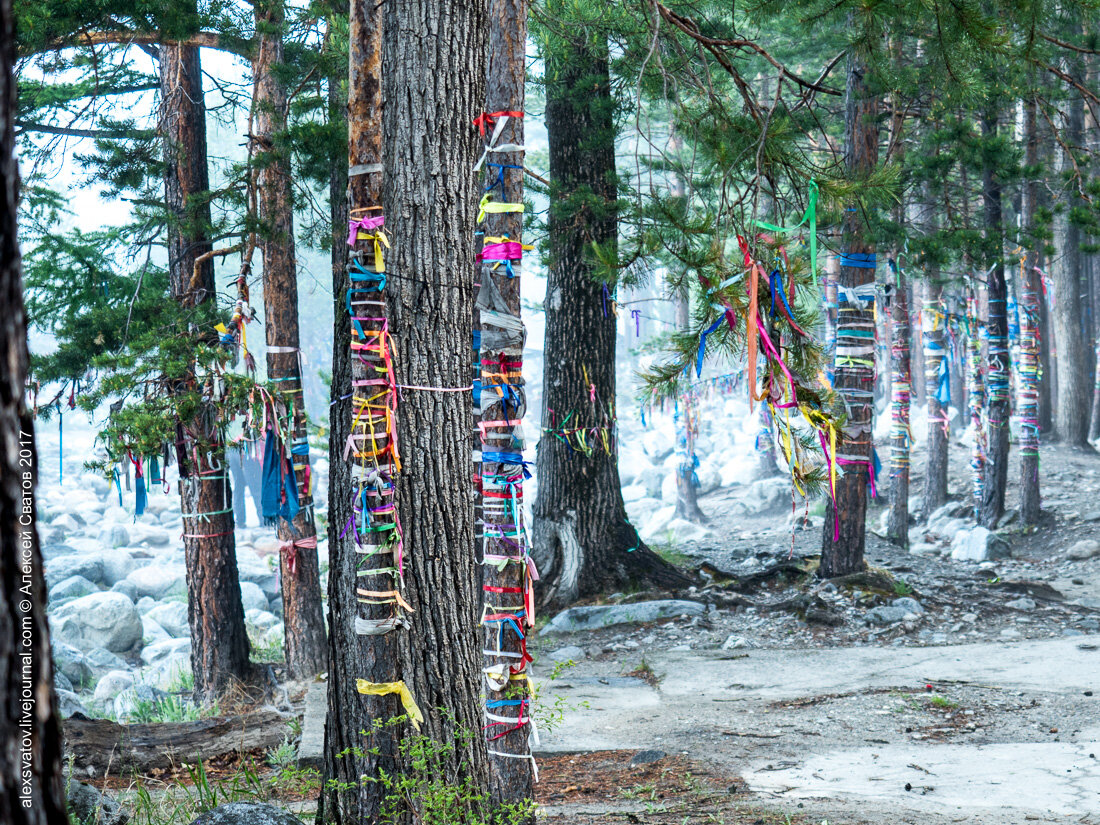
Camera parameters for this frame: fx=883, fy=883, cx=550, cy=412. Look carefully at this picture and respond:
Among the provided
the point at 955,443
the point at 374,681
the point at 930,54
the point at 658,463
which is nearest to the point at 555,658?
the point at 374,681

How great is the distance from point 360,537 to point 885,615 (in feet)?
22.0

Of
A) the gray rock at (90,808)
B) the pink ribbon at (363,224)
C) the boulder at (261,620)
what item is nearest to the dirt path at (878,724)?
the gray rock at (90,808)

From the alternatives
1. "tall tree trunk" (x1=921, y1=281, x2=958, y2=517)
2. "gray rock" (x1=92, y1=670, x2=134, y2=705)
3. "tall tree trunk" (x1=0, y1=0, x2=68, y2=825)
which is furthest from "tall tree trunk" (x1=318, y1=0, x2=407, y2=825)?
"tall tree trunk" (x1=921, y1=281, x2=958, y2=517)

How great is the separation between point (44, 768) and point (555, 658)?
23.1 ft

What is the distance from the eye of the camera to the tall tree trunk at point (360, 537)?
3275 mm

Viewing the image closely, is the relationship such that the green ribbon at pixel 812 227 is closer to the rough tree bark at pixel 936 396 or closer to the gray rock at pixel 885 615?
the gray rock at pixel 885 615

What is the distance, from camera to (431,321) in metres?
3.43

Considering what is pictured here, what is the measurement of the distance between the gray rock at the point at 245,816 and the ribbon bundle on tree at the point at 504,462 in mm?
841

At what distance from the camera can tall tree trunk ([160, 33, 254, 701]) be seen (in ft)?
25.2

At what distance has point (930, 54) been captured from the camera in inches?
184

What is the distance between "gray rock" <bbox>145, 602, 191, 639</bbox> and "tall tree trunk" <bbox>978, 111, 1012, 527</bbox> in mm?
13680

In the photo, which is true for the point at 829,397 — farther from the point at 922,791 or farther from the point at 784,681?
the point at 784,681

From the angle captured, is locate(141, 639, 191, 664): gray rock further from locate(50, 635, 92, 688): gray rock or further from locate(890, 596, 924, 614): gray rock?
locate(890, 596, 924, 614): gray rock

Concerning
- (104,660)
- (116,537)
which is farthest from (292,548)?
(116,537)
